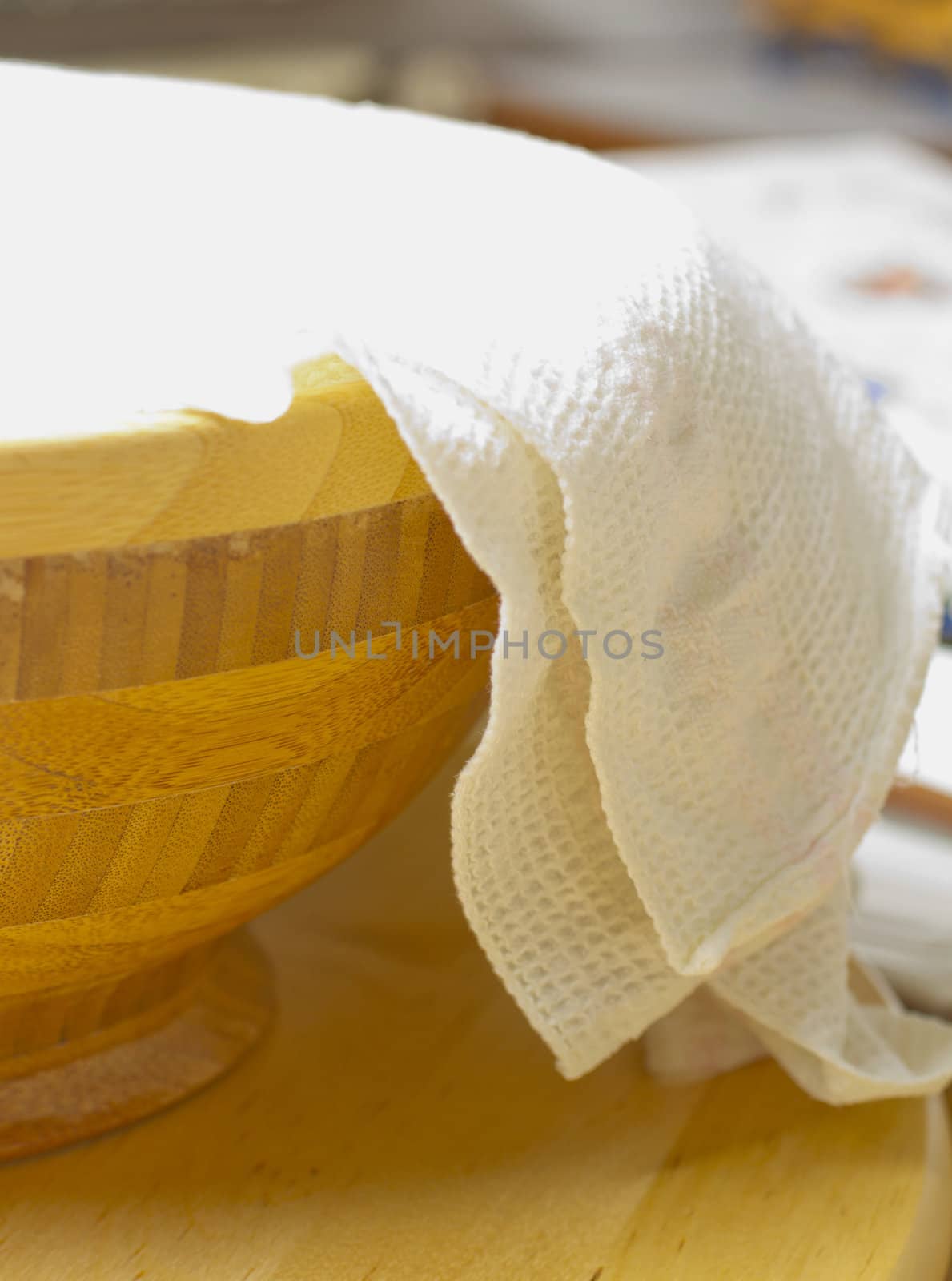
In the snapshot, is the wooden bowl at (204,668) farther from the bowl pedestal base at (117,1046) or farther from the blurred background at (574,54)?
the blurred background at (574,54)

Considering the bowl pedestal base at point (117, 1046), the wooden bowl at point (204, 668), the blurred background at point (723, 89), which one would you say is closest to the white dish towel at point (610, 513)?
the wooden bowl at point (204, 668)

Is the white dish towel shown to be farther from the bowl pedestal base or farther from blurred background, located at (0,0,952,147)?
blurred background, located at (0,0,952,147)

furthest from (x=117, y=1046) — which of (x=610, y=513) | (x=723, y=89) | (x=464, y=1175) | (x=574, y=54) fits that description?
(x=574, y=54)

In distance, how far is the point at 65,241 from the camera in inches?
16.6

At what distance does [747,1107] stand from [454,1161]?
0.10 metres

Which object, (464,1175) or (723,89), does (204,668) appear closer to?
(464,1175)

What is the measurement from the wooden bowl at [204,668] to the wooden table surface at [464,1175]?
6cm

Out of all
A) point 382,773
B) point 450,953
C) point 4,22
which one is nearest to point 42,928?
point 382,773

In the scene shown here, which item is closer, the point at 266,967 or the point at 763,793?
Result: the point at 763,793

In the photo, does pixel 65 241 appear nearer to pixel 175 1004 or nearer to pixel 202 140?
pixel 202 140

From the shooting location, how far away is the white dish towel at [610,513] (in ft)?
1.08

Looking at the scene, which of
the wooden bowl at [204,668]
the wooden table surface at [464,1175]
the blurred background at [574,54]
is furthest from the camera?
the blurred background at [574,54]

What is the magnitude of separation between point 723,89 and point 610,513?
2.06 metres

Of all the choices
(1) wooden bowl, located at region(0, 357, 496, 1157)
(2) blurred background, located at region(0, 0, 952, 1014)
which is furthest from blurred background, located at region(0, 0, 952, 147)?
(1) wooden bowl, located at region(0, 357, 496, 1157)
